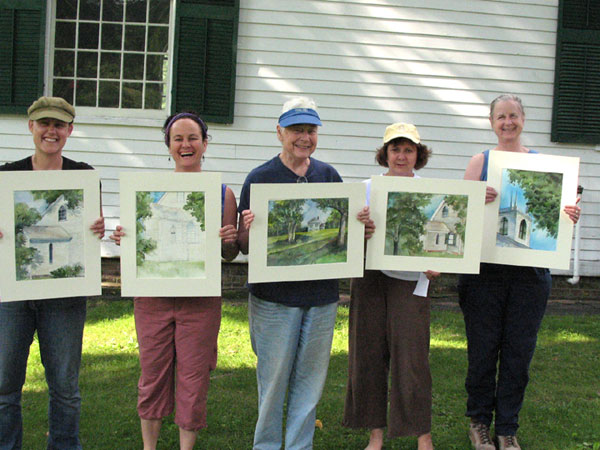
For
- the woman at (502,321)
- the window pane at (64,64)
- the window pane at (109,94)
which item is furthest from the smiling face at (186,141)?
the window pane at (64,64)

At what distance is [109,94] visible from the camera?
8336 mm

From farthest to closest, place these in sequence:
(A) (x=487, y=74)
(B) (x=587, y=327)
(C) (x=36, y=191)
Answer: (A) (x=487, y=74)
(B) (x=587, y=327)
(C) (x=36, y=191)

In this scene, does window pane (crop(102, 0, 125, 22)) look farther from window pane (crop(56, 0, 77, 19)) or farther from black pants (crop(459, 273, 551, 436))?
black pants (crop(459, 273, 551, 436))

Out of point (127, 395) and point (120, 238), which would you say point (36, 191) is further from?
point (127, 395)

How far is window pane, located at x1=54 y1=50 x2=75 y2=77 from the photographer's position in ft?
27.1

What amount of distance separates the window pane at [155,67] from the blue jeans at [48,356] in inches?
213

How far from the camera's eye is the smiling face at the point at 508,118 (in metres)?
3.78

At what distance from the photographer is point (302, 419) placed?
3520 millimetres

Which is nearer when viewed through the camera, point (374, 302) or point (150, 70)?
point (374, 302)

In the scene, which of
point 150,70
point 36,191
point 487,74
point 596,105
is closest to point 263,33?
point 150,70

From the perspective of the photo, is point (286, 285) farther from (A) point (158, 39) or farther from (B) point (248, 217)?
(A) point (158, 39)

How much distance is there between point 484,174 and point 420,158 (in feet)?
1.32

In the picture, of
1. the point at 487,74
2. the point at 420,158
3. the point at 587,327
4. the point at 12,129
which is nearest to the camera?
the point at 420,158

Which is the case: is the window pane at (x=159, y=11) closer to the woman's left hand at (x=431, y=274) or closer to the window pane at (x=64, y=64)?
the window pane at (x=64, y=64)
